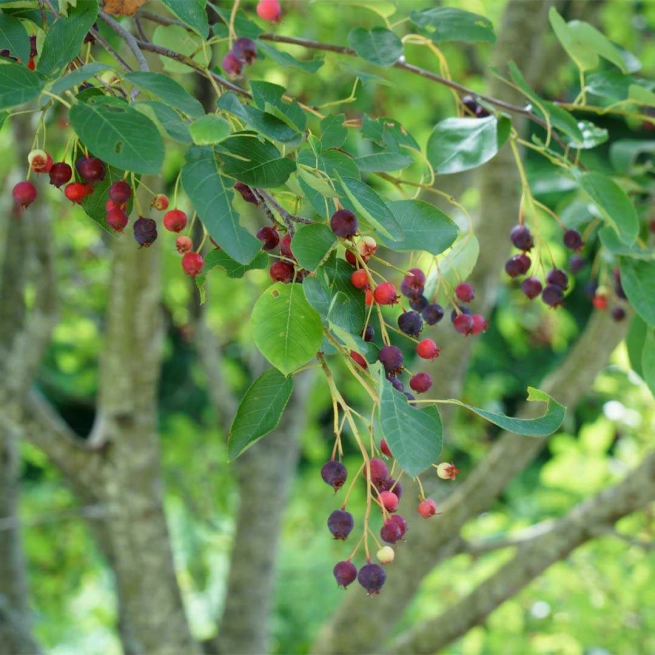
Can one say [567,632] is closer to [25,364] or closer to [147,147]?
[25,364]

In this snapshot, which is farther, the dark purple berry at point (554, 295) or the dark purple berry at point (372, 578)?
the dark purple berry at point (554, 295)

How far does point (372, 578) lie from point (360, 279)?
245mm

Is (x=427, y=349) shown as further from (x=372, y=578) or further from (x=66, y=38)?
(x=66, y=38)

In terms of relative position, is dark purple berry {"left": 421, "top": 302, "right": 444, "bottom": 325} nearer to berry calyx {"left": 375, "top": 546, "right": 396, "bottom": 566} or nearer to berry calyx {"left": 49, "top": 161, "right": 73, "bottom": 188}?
berry calyx {"left": 375, "top": 546, "right": 396, "bottom": 566}

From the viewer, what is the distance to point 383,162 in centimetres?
70

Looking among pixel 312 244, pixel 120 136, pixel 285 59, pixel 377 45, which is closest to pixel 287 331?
pixel 312 244

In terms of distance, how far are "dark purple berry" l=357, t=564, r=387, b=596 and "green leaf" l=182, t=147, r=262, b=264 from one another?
0.92 ft

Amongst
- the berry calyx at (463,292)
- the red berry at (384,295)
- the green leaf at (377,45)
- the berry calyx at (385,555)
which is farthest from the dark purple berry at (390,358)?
the green leaf at (377,45)

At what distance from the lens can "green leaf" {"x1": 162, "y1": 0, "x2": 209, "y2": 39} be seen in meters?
0.62

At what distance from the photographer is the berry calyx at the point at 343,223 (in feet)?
1.86

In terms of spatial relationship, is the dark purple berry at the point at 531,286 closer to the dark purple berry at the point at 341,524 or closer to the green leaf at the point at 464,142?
the green leaf at the point at 464,142

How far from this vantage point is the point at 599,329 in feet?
6.70

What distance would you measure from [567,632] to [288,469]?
1210 millimetres

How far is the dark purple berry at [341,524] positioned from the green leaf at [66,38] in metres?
0.37
